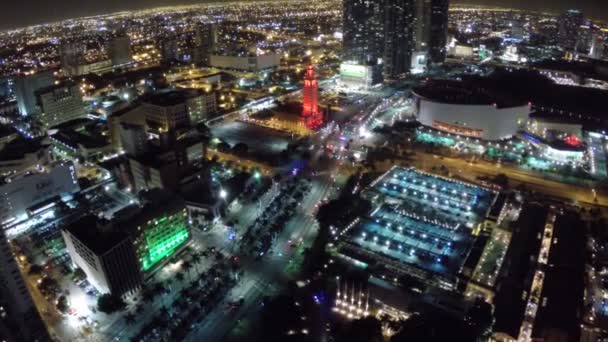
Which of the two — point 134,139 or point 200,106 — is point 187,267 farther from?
point 200,106

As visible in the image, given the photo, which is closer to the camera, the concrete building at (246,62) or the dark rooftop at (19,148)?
the dark rooftop at (19,148)

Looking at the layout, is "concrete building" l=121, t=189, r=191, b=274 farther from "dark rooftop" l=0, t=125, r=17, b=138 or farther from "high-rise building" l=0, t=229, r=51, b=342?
"dark rooftop" l=0, t=125, r=17, b=138

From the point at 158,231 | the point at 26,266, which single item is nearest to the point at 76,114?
the point at 26,266

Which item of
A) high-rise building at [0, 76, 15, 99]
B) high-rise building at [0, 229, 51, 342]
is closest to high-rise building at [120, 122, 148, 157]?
high-rise building at [0, 229, 51, 342]

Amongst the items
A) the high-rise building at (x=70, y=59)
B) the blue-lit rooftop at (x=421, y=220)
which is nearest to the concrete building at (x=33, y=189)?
the blue-lit rooftop at (x=421, y=220)

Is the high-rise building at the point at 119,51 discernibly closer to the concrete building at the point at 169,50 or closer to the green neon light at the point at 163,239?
the concrete building at the point at 169,50

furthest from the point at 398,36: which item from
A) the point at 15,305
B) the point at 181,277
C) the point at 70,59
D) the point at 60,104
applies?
the point at 15,305
